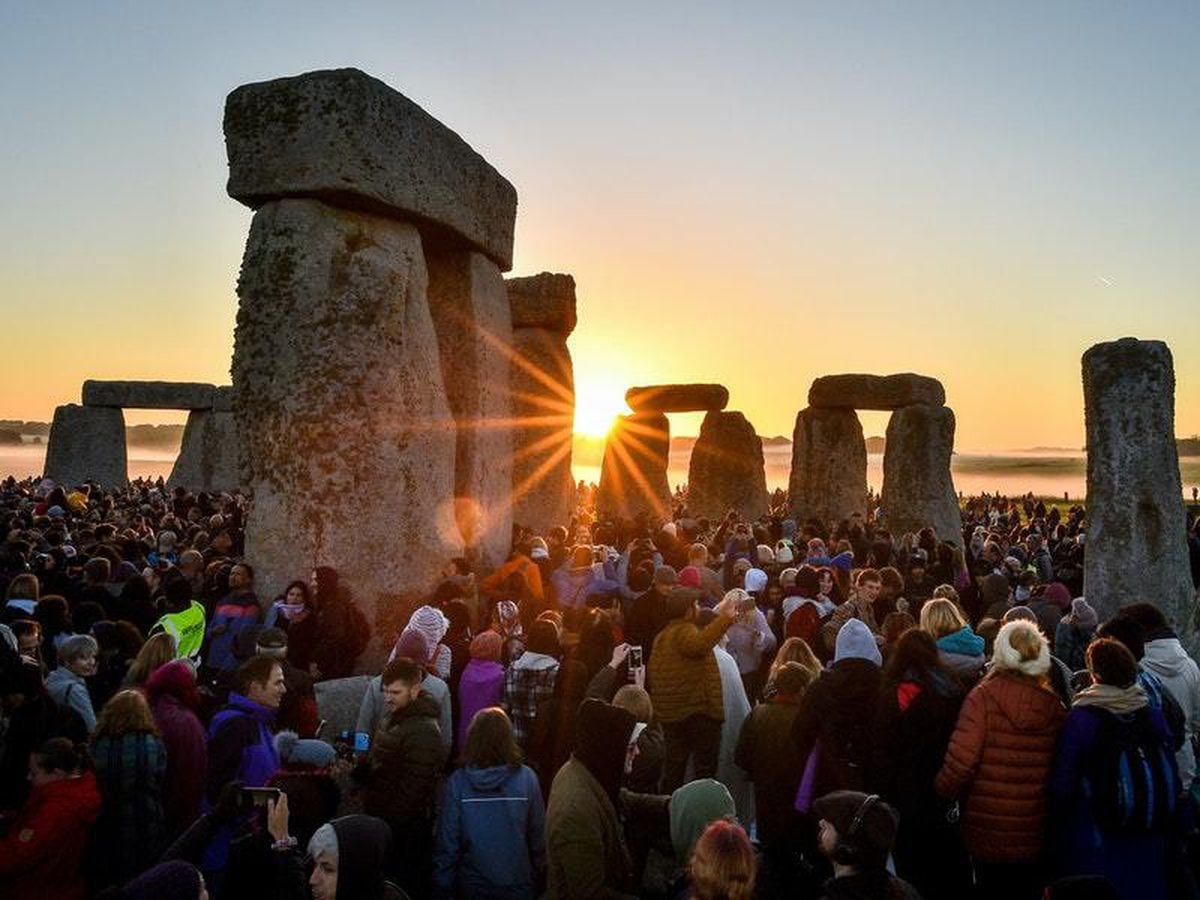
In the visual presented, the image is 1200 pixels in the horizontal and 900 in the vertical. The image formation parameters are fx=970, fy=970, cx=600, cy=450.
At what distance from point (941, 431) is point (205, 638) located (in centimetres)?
1488

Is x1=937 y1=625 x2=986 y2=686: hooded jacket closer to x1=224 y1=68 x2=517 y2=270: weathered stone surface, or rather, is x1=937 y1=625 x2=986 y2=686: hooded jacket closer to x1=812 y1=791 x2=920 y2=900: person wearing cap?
x1=812 y1=791 x2=920 y2=900: person wearing cap

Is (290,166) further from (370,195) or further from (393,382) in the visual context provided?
(393,382)

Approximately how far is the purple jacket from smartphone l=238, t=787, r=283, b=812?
226cm

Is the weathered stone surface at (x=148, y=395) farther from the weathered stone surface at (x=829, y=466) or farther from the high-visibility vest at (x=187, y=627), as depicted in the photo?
the high-visibility vest at (x=187, y=627)

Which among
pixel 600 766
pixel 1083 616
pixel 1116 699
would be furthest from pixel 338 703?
pixel 1083 616

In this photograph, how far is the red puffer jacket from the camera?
3.75 metres

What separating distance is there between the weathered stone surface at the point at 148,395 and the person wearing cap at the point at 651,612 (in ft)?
68.0

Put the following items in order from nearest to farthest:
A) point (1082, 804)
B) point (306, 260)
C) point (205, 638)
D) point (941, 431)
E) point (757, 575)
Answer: point (1082, 804)
point (205, 638)
point (306, 260)
point (757, 575)
point (941, 431)

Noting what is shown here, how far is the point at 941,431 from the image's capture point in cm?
1823

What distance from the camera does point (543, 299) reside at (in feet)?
47.1

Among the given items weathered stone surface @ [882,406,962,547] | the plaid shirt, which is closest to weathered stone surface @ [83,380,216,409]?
weathered stone surface @ [882,406,962,547]

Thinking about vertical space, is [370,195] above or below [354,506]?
above

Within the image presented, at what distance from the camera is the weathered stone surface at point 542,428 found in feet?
45.8

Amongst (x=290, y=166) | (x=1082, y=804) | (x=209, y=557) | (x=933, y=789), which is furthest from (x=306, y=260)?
(x=1082, y=804)
